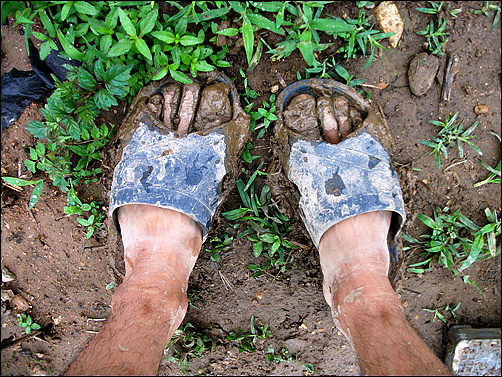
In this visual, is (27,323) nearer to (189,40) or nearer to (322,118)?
(189,40)

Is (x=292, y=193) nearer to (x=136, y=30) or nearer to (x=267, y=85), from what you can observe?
(x=267, y=85)

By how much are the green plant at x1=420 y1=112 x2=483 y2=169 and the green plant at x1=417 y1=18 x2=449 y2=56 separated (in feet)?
1.46

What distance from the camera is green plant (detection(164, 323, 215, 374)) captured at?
7.98ft

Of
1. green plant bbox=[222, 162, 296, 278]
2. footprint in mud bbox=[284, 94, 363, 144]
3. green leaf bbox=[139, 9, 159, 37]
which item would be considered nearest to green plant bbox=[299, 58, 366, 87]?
footprint in mud bbox=[284, 94, 363, 144]

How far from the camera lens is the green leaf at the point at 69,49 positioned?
6.26 feet

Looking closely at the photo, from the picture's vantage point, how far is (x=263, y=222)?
7.25 ft

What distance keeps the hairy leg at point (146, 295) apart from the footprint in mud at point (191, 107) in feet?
1.87

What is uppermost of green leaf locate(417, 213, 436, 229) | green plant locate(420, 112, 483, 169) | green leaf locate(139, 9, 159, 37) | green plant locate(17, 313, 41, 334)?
green leaf locate(139, 9, 159, 37)

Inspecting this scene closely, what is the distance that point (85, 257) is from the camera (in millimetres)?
2391

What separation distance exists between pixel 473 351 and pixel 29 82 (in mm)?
3641

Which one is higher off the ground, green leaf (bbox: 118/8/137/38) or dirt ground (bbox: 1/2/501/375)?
green leaf (bbox: 118/8/137/38)

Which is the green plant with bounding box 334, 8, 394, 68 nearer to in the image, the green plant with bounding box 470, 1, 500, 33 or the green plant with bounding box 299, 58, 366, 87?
the green plant with bounding box 299, 58, 366, 87

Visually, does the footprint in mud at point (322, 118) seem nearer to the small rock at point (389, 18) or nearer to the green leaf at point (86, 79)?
the small rock at point (389, 18)

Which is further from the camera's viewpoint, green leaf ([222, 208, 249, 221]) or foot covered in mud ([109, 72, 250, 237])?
green leaf ([222, 208, 249, 221])
